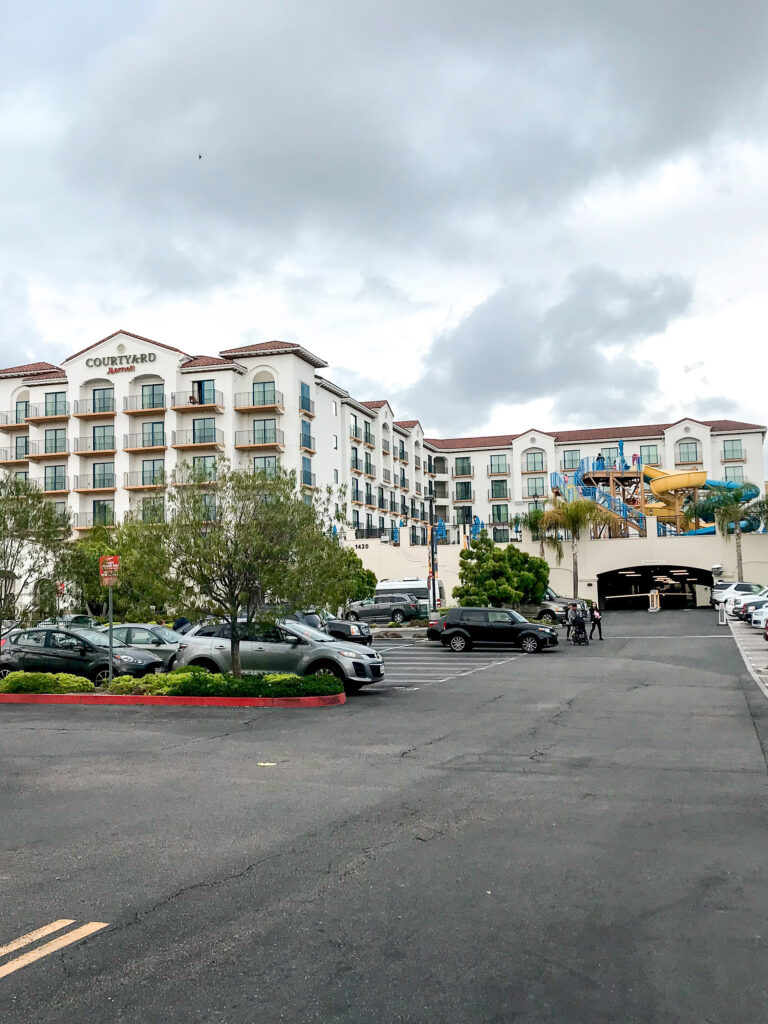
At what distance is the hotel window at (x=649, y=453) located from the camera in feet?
267

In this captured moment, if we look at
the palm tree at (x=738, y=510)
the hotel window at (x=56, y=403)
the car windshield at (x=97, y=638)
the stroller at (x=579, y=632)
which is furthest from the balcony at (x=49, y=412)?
the palm tree at (x=738, y=510)

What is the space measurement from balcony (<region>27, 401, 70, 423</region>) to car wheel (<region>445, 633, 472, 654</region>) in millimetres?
35768

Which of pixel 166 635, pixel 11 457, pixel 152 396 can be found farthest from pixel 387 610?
pixel 11 457

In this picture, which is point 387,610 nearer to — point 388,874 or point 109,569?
point 109,569

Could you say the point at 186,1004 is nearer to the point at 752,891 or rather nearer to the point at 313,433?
the point at 752,891

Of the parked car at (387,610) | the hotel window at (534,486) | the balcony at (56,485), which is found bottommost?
the parked car at (387,610)

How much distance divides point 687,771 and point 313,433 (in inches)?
1942

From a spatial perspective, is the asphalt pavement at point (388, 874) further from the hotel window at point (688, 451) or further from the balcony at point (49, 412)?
the hotel window at point (688, 451)

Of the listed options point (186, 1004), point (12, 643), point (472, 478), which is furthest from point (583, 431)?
point (186, 1004)

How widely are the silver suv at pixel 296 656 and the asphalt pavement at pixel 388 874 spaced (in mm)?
4869

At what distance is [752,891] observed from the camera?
618 centimetres

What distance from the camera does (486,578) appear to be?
131 ft

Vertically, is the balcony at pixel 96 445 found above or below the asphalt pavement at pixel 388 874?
above

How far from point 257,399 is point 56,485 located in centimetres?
1428
